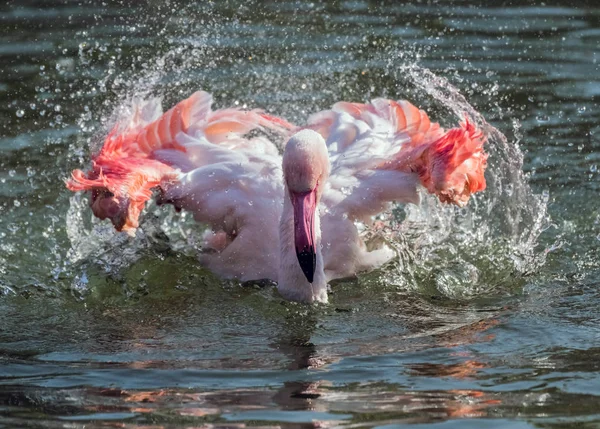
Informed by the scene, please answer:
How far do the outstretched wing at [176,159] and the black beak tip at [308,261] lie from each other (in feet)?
2.63

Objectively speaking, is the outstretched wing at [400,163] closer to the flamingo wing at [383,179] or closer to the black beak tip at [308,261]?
the flamingo wing at [383,179]

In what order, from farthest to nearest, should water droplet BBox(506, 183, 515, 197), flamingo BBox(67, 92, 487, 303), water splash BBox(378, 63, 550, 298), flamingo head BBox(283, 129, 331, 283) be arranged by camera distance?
1. water droplet BBox(506, 183, 515, 197)
2. water splash BBox(378, 63, 550, 298)
3. flamingo BBox(67, 92, 487, 303)
4. flamingo head BBox(283, 129, 331, 283)

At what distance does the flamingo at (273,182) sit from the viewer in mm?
6012

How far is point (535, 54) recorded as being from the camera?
33.7ft

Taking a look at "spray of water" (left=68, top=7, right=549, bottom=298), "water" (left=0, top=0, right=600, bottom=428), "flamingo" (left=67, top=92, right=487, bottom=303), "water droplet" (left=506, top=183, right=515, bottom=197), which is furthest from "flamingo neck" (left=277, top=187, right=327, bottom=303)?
"water droplet" (left=506, top=183, right=515, bottom=197)

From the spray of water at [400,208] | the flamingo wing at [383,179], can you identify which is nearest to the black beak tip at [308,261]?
the flamingo wing at [383,179]

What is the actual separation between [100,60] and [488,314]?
18.0 ft

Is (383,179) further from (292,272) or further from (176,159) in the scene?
(176,159)

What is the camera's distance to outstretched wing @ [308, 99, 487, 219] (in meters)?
6.18

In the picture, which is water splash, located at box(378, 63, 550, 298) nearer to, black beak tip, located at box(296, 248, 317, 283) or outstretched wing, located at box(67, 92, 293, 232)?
black beak tip, located at box(296, 248, 317, 283)

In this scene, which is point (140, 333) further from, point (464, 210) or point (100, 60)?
point (100, 60)

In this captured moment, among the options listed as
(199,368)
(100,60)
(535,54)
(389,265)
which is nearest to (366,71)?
(535,54)

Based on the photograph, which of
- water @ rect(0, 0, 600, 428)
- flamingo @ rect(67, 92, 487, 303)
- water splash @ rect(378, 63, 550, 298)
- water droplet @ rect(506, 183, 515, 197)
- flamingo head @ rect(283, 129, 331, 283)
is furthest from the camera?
water droplet @ rect(506, 183, 515, 197)

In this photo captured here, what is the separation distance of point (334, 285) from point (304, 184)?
98 cm
